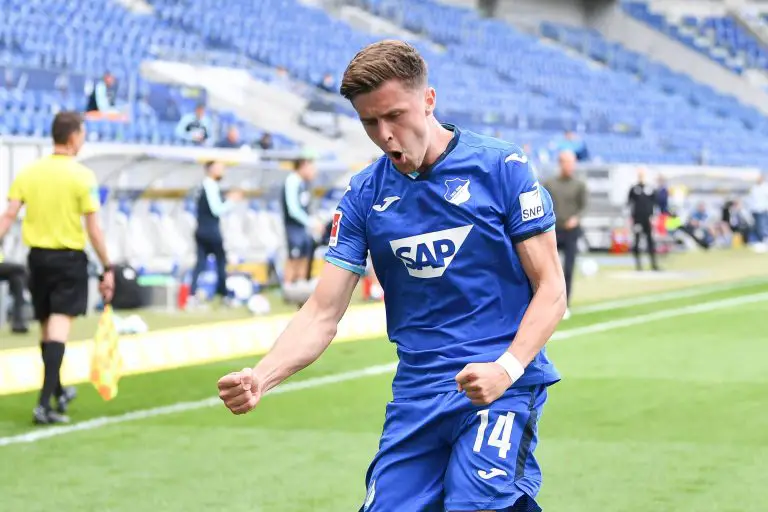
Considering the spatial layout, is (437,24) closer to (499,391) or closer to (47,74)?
(47,74)

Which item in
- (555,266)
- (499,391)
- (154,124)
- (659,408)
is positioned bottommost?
(154,124)

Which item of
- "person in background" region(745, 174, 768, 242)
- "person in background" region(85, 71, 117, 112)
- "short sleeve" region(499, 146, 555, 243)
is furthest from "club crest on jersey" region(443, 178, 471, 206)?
"person in background" region(745, 174, 768, 242)

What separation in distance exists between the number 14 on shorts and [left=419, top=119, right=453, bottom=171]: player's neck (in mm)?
740

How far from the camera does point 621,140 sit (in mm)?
40344

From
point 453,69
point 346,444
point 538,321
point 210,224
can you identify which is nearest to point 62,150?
point 346,444

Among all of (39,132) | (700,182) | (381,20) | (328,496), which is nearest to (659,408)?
(328,496)

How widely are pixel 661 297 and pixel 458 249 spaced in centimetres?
1679

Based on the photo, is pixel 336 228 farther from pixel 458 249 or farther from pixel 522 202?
pixel 522 202

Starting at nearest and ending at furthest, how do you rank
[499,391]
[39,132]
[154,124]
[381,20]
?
[499,391]
[39,132]
[154,124]
[381,20]

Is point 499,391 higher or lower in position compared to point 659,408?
higher

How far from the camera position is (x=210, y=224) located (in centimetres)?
1867

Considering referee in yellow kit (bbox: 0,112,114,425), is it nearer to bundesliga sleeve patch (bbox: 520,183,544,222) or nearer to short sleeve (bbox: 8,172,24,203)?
short sleeve (bbox: 8,172,24,203)

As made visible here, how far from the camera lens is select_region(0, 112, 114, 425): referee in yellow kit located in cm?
992

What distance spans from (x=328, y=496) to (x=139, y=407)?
3.51 meters
